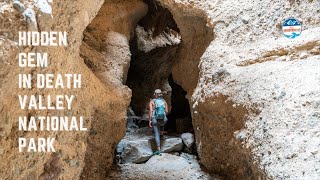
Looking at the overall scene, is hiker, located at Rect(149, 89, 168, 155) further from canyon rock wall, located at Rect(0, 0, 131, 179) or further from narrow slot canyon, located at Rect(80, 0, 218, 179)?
canyon rock wall, located at Rect(0, 0, 131, 179)

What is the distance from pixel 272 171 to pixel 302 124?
44 centimetres

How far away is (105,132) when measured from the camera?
436 cm

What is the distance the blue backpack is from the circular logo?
2653 millimetres

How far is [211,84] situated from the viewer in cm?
383

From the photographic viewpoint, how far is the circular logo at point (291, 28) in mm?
3428

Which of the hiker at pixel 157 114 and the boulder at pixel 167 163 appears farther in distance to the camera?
the hiker at pixel 157 114

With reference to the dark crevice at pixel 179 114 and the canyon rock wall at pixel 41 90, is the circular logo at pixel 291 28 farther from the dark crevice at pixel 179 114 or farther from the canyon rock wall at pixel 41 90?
the dark crevice at pixel 179 114

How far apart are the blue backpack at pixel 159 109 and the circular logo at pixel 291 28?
265 centimetres

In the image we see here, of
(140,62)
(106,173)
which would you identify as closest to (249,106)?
(106,173)

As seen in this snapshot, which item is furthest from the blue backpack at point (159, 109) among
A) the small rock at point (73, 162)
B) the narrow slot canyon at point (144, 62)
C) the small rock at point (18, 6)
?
the small rock at point (18, 6)

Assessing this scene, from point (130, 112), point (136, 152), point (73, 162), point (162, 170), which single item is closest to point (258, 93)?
point (73, 162)

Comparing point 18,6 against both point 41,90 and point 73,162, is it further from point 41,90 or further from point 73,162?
point 73,162

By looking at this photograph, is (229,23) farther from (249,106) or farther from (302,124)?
(302,124)

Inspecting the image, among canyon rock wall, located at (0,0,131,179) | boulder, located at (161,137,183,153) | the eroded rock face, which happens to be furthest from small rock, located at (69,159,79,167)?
boulder, located at (161,137,183,153)
